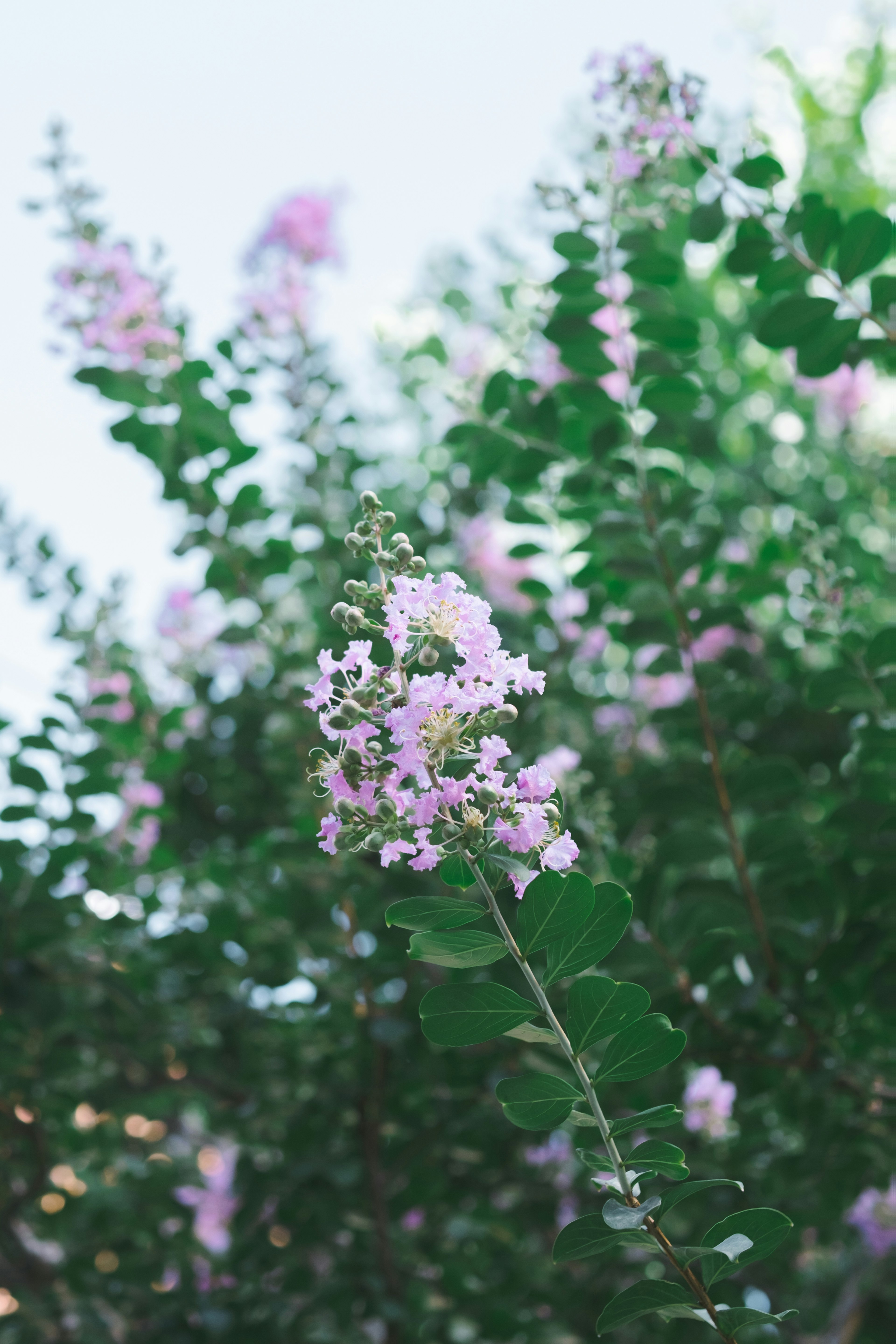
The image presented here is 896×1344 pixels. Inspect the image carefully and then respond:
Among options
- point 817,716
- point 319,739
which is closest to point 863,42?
point 817,716

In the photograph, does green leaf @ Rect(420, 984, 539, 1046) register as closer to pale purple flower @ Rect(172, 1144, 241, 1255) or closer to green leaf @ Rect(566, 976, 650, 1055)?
green leaf @ Rect(566, 976, 650, 1055)

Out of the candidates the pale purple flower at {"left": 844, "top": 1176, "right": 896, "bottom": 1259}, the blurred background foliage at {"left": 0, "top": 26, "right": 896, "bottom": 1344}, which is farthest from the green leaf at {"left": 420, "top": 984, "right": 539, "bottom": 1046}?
the pale purple flower at {"left": 844, "top": 1176, "right": 896, "bottom": 1259}

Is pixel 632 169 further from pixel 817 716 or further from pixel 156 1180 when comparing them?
pixel 156 1180

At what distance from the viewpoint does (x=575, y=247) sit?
6.02ft

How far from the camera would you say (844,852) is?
1.83 meters

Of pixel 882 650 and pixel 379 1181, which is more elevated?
pixel 882 650

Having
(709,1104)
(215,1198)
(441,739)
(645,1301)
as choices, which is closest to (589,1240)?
(645,1301)

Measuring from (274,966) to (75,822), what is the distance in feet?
1.98

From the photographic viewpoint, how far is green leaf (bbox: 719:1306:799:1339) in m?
0.94

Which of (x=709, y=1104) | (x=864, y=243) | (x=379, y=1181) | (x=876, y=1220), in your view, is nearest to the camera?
(x=864, y=243)

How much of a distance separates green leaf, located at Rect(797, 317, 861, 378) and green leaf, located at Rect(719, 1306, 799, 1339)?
4.80 feet

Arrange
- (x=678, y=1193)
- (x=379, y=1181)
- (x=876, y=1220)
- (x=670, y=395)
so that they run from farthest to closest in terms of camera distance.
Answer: (x=876, y=1220), (x=379, y=1181), (x=670, y=395), (x=678, y=1193)

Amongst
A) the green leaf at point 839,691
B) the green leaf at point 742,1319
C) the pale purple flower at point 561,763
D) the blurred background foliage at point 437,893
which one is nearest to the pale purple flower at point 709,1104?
the blurred background foliage at point 437,893

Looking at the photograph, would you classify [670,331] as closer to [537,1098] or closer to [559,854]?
[559,854]
